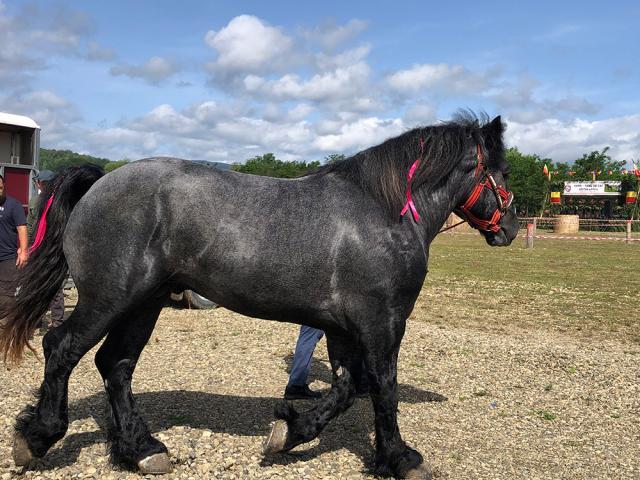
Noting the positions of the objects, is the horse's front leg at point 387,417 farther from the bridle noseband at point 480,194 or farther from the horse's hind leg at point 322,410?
the bridle noseband at point 480,194

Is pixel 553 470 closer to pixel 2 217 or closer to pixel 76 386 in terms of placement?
pixel 76 386

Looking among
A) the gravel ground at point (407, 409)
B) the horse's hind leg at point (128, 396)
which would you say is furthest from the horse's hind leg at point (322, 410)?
the horse's hind leg at point (128, 396)

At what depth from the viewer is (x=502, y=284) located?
47.4 feet

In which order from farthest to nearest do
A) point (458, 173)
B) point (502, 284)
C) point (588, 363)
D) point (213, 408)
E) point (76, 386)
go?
point (502, 284) < point (588, 363) < point (76, 386) < point (213, 408) < point (458, 173)

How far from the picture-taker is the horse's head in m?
3.94

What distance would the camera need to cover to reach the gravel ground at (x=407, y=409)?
3906 mm

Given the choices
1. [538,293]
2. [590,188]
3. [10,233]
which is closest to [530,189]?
[590,188]

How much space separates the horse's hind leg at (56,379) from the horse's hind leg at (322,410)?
1296mm

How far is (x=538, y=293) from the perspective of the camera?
13.1 m

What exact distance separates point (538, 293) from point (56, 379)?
11.7 metres

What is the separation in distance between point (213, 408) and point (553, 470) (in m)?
2.76

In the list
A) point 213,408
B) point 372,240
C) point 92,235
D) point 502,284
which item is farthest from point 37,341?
point 502,284

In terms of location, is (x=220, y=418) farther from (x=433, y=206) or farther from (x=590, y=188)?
(x=590, y=188)

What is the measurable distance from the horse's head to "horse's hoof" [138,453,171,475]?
8.63 feet
